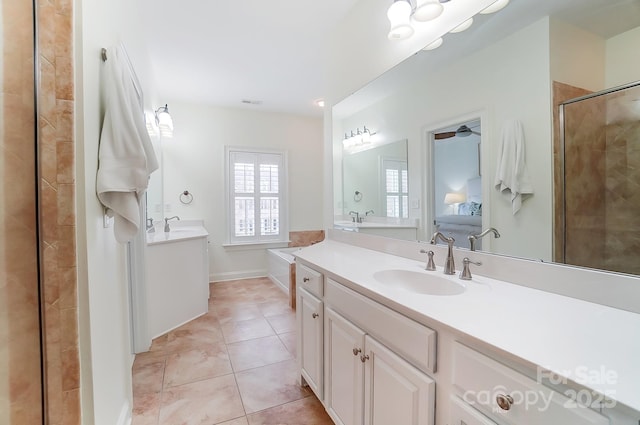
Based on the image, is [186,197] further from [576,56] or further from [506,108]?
[576,56]

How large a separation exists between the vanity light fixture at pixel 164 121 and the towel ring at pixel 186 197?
3.08ft

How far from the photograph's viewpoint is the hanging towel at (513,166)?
1.14 m

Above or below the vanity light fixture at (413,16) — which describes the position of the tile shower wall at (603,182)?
below

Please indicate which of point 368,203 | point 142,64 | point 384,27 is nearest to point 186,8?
point 142,64

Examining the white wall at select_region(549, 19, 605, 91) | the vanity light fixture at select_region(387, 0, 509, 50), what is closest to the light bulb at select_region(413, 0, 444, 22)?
the vanity light fixture at select_region(387, 0, 509, 50)

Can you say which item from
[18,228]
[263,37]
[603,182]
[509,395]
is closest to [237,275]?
[263,37]

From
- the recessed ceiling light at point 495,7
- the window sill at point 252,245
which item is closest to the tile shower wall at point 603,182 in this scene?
the recessed ceiling light at point 495,7

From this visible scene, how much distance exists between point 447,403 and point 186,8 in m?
2.89

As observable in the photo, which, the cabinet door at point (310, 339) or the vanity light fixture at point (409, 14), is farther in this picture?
the cabinet door at point (310, 339)

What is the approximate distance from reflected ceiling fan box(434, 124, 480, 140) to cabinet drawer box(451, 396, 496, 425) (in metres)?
1.12

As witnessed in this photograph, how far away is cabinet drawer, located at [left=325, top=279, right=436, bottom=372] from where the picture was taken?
85 cm

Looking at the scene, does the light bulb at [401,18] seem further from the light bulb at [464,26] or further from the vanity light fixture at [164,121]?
the vanity light fixture at [164,121]

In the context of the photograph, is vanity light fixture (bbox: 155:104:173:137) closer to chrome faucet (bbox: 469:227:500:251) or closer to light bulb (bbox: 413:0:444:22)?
light bulb (bbox: 413:0:444:22)

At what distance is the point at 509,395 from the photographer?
646mm
